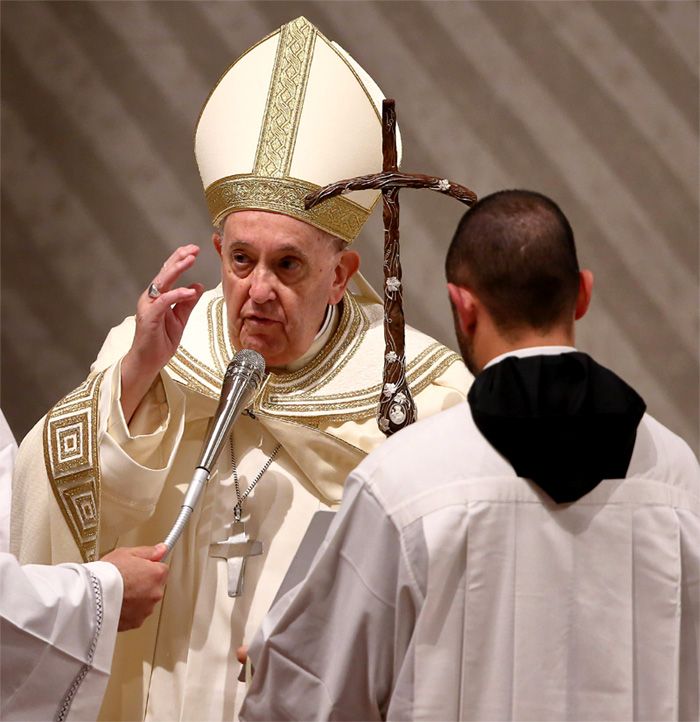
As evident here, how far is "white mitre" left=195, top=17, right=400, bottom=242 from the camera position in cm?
319

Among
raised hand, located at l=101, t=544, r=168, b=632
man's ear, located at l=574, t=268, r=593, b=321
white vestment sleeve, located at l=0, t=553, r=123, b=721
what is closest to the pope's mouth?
raised hand, located at l=101, t=544, r=168, b=632

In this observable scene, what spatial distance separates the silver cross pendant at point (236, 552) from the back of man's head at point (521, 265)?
1097 mm

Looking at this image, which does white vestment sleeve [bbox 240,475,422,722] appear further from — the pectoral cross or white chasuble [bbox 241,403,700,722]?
the pectoral cross

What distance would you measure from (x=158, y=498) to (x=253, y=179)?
81 cm

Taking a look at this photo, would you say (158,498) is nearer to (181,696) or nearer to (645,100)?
(181,696)

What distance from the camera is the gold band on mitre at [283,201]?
315cm

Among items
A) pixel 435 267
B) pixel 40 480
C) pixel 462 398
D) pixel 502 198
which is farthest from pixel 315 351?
pixel 435 267

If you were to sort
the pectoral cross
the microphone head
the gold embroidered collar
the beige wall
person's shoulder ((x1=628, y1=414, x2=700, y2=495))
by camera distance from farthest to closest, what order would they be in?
1. the beige wall
2. the gold embroidered collar
3. the microphone head
4. the pectoral cross
5. person's shoulder ((x1=628, y1=414, x2=700, y2=495))

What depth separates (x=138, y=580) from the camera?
263 centimetres

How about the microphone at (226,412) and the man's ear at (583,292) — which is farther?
the microphone at (226,412)

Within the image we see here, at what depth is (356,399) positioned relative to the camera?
3.22 metres

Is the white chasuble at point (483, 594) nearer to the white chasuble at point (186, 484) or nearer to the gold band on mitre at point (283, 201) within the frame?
the white chasuble at point (186, 484)

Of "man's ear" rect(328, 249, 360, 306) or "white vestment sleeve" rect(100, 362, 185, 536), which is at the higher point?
"man's ear" rect(328, 249, 360, 306)

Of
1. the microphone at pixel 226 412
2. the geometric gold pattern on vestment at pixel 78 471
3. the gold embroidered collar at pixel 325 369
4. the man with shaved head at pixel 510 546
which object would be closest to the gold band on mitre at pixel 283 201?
the gold embroidered collar at pixel 325 369
